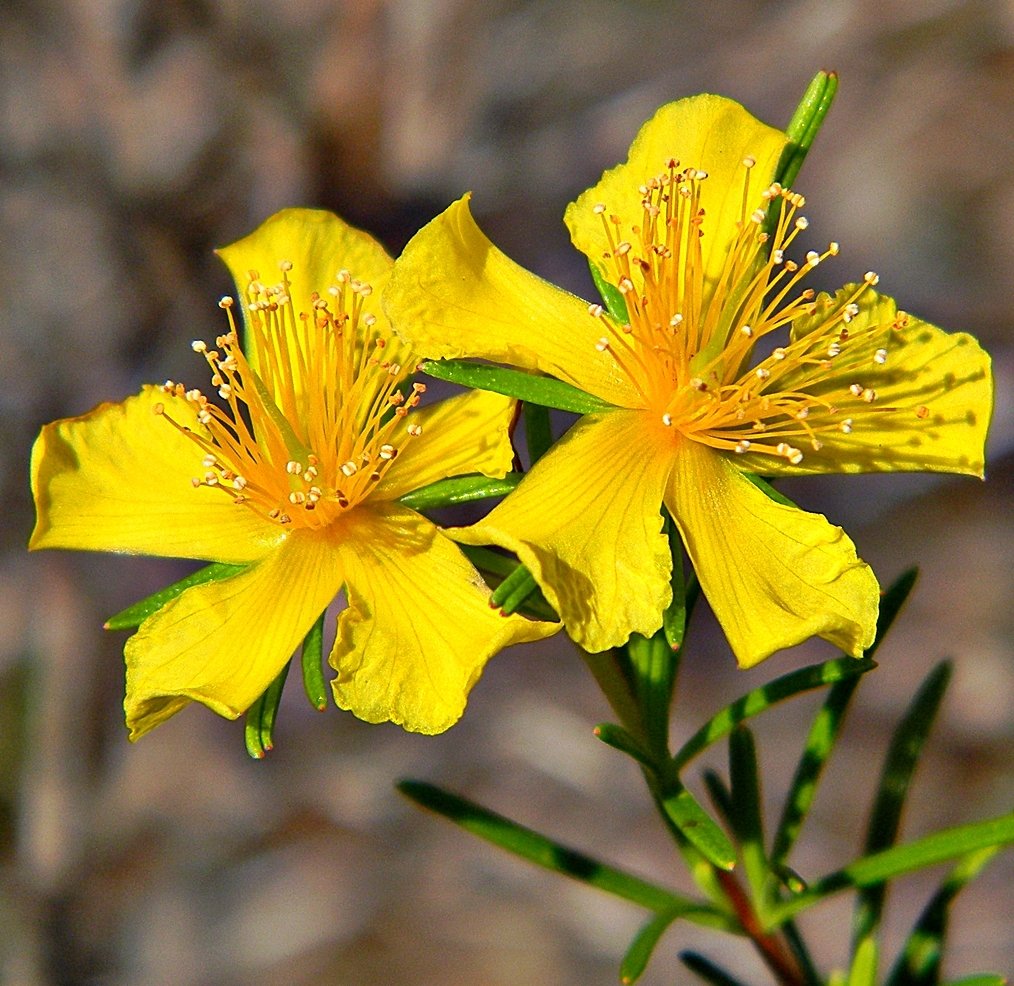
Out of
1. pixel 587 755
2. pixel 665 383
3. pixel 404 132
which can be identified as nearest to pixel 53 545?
pixel 665 383

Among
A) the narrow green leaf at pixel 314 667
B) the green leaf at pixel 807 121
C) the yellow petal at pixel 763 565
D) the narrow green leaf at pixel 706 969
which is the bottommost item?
the narrow green leaf at pixel 706 969

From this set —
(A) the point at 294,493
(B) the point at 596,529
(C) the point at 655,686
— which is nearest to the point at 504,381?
(B) the point at 596,529

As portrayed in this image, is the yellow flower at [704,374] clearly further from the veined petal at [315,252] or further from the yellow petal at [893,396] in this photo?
the veined petal at [315,252]

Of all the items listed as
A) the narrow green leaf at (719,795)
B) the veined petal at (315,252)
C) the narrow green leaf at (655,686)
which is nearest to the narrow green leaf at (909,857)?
the narrow green leaf at (719,795)

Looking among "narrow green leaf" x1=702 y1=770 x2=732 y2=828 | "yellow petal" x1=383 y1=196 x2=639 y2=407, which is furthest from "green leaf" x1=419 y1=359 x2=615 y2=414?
"narrow green leaf" x1=702 y1=770 x2=732 y2=828

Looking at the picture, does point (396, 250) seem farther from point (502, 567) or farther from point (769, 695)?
point (769, 695)
